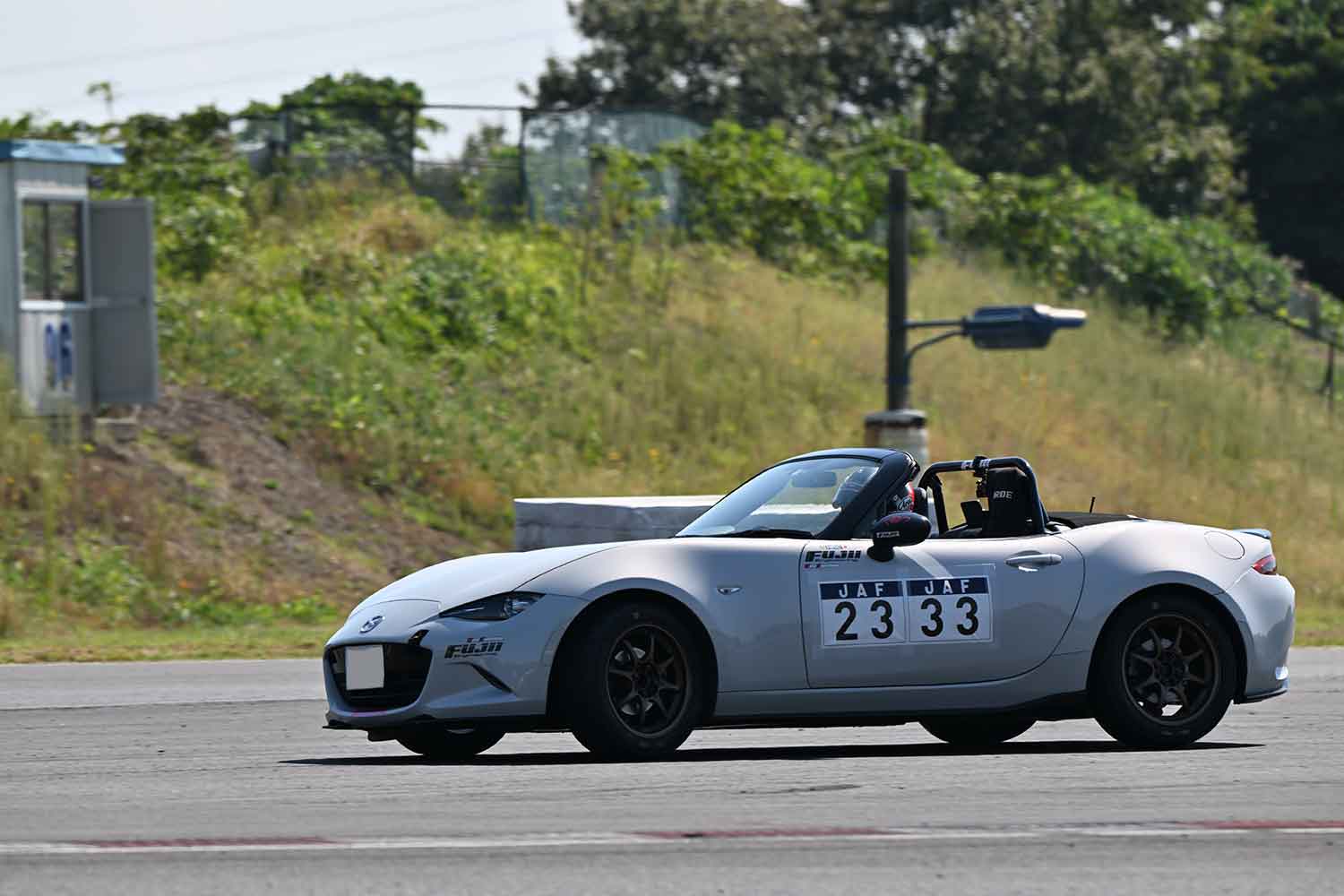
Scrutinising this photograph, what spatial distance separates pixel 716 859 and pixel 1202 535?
14.4 feet

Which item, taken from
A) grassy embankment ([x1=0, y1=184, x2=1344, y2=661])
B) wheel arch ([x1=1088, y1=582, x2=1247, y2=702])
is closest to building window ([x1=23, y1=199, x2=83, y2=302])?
grassy embankment ([x1=0, y1=184, x2=1344, y2=661])

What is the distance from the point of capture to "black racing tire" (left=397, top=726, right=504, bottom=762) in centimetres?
985

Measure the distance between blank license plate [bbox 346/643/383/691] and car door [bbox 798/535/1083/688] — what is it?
182 cm

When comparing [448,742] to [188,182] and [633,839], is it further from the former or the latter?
[188,182]

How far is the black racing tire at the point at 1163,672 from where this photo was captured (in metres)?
9.96

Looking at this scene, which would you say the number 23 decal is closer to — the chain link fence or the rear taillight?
the rear taillight

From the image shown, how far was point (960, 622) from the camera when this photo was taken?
9.74 m

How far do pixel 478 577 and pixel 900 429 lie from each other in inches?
685

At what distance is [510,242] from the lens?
112 feet

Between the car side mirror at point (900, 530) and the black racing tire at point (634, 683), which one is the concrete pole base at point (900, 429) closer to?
the car side mirror at point (900, 530)

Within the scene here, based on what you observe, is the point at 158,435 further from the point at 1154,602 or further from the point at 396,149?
the point at 1154,602

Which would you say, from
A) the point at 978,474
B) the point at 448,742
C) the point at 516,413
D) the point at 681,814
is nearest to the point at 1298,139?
the point at 516,413

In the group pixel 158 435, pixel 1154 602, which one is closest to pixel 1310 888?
pixel 1154 602

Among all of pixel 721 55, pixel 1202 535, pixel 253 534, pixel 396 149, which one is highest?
pixel 721 55
